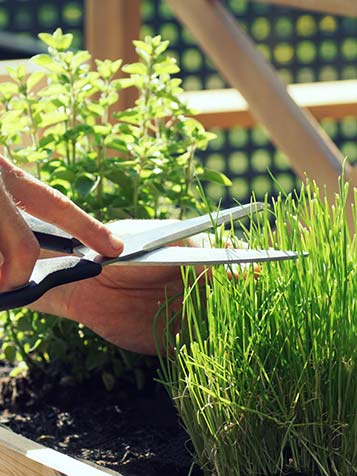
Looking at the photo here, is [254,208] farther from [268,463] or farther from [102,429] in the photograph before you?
[102,429]

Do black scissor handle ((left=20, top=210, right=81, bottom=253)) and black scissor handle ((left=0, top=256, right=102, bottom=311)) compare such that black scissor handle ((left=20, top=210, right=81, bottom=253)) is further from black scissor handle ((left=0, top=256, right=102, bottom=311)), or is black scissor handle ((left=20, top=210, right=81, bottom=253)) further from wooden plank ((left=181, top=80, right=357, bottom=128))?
wooden plank ((left=181, top=80, right=357, bottom=128))

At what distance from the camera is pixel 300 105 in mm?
2803

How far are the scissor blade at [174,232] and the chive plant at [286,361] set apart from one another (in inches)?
2.0

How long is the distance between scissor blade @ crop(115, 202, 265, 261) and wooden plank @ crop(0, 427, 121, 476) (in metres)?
0.25

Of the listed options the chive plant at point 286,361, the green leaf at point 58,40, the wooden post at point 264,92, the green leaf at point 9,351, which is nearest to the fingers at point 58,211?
the chive plant at point 286,361

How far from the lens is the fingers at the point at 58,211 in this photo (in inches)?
43.9

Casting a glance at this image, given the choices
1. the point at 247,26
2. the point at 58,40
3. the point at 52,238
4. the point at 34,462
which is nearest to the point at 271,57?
the point at 247,26

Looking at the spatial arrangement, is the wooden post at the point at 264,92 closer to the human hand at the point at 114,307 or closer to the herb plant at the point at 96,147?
the herb plant at the point at 96,147

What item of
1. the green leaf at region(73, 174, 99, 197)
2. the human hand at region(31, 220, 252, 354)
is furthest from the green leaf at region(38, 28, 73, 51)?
the human hand at region(31, 220, 252, 354)

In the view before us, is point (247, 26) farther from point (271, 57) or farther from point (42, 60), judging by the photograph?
point (42, 60)

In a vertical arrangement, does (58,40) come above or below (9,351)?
above

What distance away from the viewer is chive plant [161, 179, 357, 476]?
1092 mm

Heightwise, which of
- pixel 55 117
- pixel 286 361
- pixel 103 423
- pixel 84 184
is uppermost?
pixel 55 117

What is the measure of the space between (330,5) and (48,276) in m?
1.46
